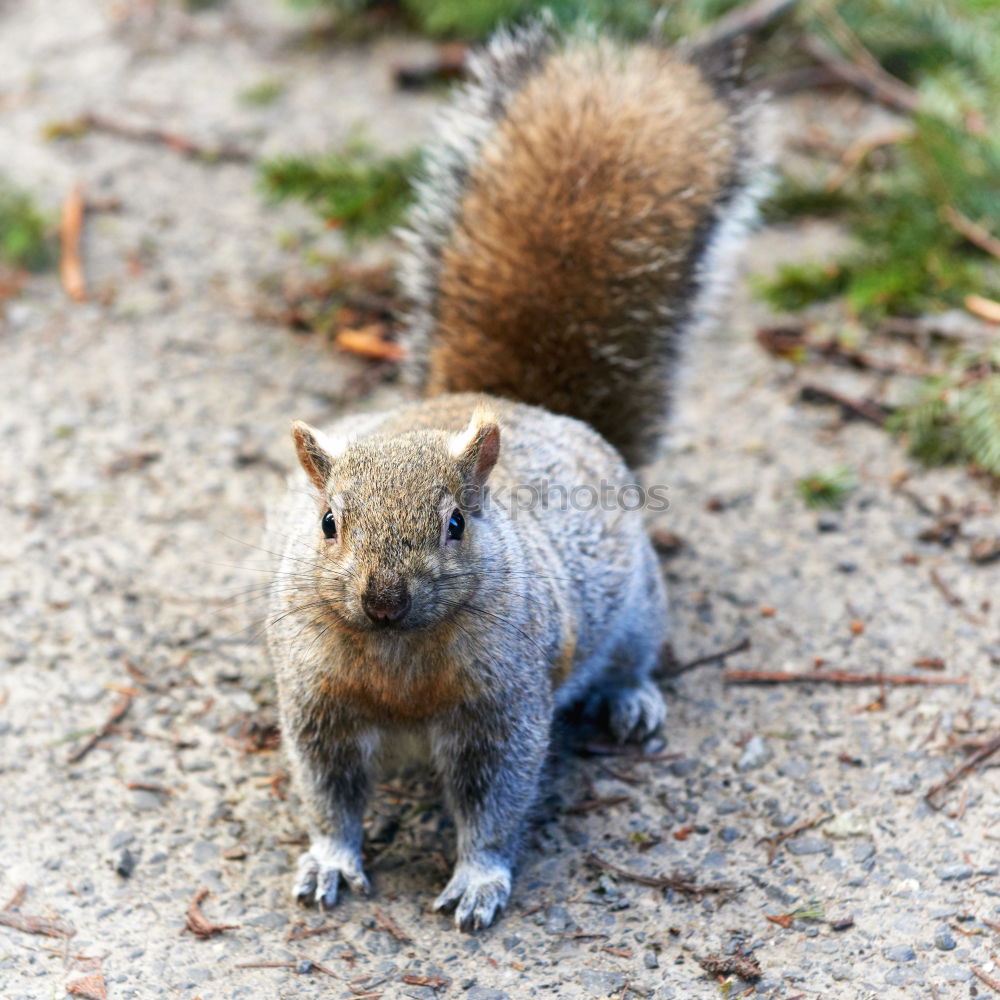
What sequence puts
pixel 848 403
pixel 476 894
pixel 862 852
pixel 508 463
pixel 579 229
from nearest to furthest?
pixel 476 894 < pixel 862 852 < pixel 508 463 < pixel 579 229 < pixel 848 403

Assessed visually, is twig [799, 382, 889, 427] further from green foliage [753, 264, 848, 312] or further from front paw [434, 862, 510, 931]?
front paw [434, 862, 510, 931]

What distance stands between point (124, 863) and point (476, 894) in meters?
0.76

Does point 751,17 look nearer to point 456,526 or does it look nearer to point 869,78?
point 869,78

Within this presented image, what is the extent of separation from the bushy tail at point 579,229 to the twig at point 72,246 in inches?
64.5

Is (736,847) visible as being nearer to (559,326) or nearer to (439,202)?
(559,326)

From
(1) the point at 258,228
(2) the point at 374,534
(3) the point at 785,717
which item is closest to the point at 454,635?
(2) the point at 374,534

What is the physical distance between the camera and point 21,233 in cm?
453

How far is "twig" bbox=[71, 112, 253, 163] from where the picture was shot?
5.20 metres

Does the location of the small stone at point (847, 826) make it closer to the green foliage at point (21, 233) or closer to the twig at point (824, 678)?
the twig at point (824, 678)

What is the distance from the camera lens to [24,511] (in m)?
3.61

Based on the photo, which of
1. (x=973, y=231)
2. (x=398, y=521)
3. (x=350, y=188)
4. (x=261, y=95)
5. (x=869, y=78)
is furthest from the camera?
(x=261, y=95)

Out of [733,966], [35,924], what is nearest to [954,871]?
[733,966]

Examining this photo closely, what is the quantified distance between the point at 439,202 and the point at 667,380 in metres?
0.83

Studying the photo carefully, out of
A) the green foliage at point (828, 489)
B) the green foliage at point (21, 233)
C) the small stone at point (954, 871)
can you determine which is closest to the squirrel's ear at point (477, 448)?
the small stone at point (954, 871)
